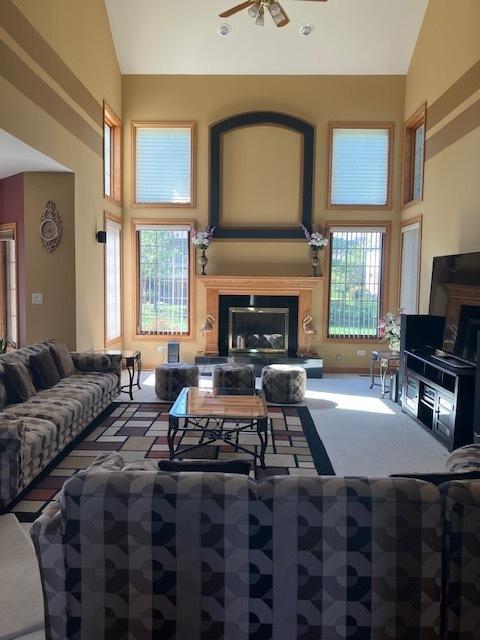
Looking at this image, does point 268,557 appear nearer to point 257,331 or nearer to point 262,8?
point 262,8

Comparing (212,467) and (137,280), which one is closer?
(212,467)

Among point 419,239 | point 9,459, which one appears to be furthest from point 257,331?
point 9,459

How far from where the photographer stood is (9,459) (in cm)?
316

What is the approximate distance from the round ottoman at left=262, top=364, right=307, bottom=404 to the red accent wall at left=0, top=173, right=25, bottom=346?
122 inches

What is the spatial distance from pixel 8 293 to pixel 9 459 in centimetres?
400

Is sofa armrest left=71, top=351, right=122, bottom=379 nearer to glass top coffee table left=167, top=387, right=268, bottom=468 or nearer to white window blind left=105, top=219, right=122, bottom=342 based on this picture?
glass top coffee table left=167, top=387, right=268, bottom=468

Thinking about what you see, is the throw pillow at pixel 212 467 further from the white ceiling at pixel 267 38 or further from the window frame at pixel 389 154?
the white ceiling at pixel 267 38

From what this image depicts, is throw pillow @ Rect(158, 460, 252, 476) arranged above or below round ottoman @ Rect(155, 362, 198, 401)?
above

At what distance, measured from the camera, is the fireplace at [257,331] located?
8.00 m

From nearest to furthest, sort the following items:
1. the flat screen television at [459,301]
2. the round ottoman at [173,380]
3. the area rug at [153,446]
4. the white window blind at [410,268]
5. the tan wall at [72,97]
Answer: the area rug at [153,446], the tan wall at [72,97], the flat screen television at [459,301], the round ottoman at [173,380], the white window blind at [410,268]

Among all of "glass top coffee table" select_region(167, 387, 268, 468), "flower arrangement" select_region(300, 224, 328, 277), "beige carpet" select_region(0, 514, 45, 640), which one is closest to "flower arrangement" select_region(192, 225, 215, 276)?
"flower arrangement" select_region(300, 224, 328, 277)

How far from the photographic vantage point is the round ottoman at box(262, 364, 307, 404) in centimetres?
595

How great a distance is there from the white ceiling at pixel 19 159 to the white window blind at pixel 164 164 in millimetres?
2393

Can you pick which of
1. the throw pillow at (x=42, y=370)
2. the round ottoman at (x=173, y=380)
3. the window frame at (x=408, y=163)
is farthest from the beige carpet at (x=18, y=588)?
the window frame at (x=408, y=163)
